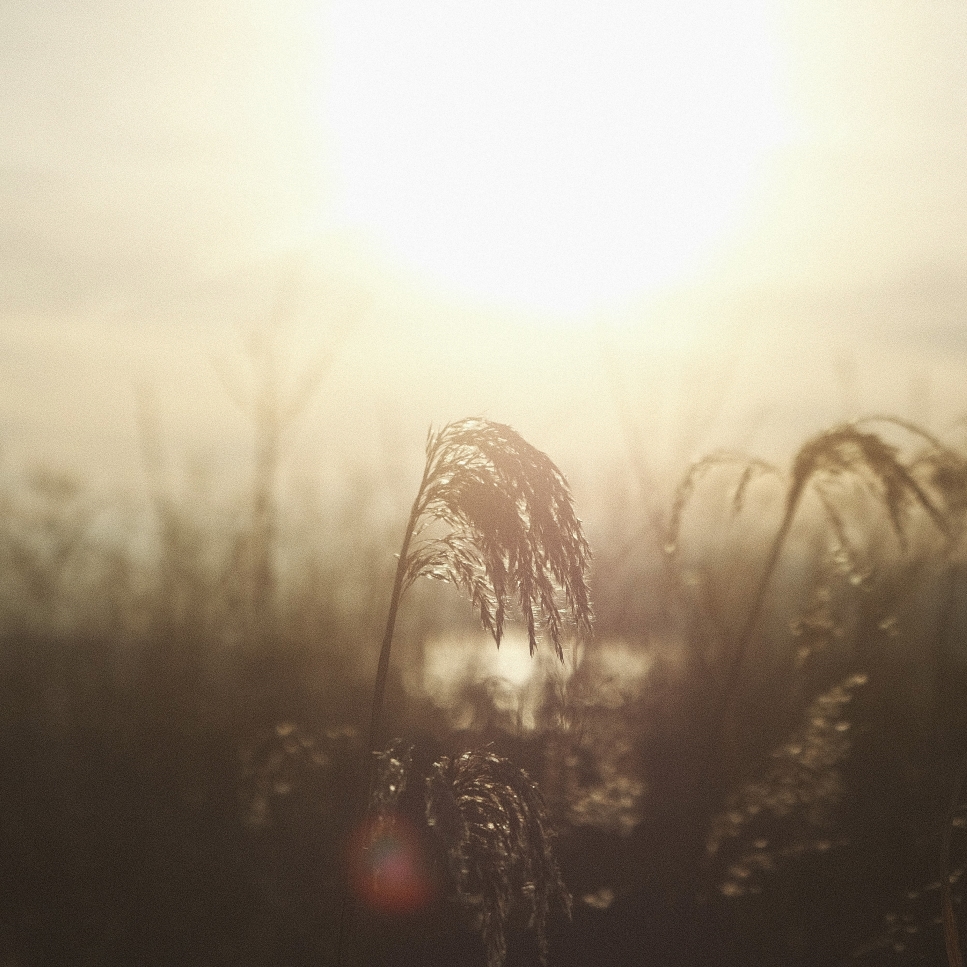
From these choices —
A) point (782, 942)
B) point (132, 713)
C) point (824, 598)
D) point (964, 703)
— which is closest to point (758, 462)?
point (824, 598)

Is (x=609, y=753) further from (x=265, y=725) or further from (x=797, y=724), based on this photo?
(x=265, y=725)

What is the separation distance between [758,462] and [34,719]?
3.87 meters

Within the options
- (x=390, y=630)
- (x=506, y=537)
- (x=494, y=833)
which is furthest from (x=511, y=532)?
(x=494, y=833)

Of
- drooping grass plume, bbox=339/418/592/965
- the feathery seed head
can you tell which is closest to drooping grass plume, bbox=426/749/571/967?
drooping grass plume, bbox=339/418/592/965

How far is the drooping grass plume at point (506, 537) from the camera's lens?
6.30ft

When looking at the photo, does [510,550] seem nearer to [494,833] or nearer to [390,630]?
[390,630]

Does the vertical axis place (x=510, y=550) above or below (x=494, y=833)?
above

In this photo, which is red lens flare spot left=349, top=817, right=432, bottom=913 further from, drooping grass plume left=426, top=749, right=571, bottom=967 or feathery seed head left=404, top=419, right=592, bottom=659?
feathery seed head left=404, top=419, right=592, bottom=659

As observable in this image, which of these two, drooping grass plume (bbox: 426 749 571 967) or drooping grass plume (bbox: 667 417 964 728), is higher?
drooping grass plume (bbox: 667 417 964 728)

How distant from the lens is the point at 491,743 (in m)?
2.15

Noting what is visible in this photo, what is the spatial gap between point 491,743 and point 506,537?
0.51m

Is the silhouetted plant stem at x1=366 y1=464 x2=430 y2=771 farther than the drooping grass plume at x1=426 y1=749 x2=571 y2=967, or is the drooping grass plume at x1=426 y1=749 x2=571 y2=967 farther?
the silhouetted plant stem at x1=366 y1=464 x2=430 y2=771

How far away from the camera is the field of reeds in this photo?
1.97 meters

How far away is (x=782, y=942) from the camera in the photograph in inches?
133
